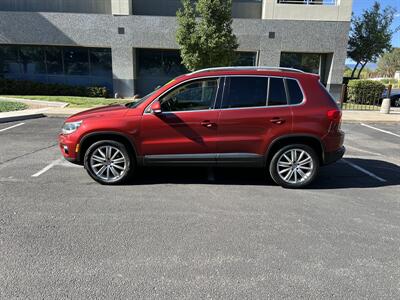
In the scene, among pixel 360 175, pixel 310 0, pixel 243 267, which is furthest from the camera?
pixel 310 0

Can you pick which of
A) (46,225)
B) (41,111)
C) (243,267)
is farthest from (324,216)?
(41,111)

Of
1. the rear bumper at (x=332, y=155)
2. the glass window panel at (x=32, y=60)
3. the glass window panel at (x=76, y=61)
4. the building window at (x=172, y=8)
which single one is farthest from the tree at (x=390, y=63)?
the rear bumper at (x=332, y=155)

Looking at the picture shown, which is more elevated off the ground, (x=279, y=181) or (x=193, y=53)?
(x=193, y=53)

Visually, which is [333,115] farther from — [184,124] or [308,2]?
[308,2]

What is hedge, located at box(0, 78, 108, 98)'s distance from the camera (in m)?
18.5

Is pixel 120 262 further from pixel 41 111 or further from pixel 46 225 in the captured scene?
pixel 41 111

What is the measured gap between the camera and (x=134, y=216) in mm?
3992

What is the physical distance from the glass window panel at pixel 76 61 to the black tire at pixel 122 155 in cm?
1627

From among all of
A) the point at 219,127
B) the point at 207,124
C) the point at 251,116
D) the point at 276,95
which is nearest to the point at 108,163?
the point at 207,124

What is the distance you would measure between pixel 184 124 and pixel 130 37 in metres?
15.3

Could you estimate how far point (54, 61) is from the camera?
19391mm

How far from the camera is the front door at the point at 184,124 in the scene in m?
4.82

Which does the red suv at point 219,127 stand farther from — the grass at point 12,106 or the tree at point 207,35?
the tree at point 207,35

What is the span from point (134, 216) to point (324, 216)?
247 cm
